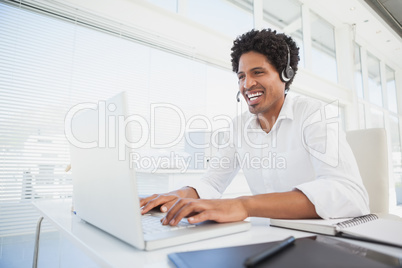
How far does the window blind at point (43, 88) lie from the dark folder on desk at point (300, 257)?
202cm

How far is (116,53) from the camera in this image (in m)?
2.57

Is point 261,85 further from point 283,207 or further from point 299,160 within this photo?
point 283,207

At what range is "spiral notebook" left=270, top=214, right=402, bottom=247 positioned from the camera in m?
0.50

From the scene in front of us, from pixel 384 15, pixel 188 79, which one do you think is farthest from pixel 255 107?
pixel 384 15

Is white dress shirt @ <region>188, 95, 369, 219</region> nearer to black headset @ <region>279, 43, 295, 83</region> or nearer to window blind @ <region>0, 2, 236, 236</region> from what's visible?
black headset @ <region>279, 43, 295, 83</region>

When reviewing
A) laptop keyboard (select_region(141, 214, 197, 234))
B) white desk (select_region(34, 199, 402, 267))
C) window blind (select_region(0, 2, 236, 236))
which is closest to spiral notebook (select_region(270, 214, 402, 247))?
white desk (select_region(34, 199, 402, 267))

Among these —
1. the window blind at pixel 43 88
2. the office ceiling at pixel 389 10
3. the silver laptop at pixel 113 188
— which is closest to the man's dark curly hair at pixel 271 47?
the silver laptop at pixel 113 188

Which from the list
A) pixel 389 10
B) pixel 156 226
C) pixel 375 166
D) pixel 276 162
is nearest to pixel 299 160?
pixel 276 162

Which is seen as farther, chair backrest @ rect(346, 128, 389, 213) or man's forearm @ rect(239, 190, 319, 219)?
chair backrest @ rect(346, 128, 389, 213)

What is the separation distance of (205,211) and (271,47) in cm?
105

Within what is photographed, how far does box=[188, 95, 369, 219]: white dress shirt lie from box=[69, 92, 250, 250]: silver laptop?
1.05 ft

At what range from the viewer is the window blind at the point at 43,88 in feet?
6.25

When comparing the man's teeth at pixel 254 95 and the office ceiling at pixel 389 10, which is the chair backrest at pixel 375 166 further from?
the office ceiling at pixel 389 10

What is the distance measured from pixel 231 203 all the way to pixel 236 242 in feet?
0.55
